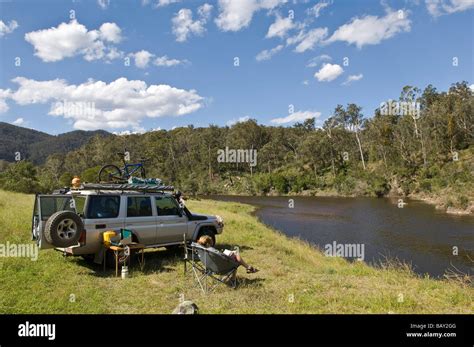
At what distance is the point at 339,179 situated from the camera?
66.3 metres

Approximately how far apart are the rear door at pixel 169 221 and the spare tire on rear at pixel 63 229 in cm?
225

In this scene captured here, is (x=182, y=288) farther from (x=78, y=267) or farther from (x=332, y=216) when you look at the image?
(x=332, y=216)

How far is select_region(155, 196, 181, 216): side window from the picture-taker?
33.2ft

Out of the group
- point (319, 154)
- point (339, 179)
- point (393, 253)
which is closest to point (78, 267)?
point (393, 253)

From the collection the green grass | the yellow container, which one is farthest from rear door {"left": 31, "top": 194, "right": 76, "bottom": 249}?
the green grass

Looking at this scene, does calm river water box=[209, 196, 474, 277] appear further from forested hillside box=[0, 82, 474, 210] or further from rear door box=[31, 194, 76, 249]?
rear door box=[31, 194, 76, 249]

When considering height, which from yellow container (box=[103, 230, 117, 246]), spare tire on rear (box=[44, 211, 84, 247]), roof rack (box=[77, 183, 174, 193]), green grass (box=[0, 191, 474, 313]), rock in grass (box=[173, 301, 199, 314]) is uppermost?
roof rack (box=[77, 183, 174, 193])

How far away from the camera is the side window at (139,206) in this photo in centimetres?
947

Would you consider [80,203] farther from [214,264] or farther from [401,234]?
[401,234]

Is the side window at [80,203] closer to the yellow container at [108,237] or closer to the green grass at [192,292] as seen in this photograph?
the yellow container at [108,237]
